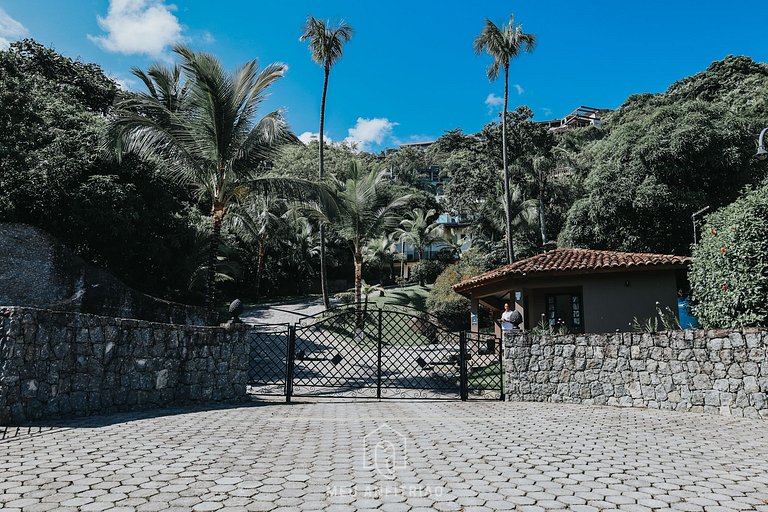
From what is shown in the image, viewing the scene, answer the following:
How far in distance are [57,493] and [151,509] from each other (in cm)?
85

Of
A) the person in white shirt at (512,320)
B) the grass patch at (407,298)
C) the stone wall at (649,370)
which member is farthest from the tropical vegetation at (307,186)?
the person in white shirt at (512,320)

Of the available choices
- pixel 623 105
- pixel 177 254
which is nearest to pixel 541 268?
pixel 177 254

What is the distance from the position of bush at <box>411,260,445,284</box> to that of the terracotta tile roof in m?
18.7

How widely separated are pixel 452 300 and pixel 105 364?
18.6 meters

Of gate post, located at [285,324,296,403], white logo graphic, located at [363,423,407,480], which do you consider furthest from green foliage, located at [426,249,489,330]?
white logo graphic, located at [363,423,407,480]

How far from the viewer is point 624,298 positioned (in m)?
14.8

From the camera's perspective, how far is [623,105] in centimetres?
4278

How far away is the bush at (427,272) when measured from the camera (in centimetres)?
3603

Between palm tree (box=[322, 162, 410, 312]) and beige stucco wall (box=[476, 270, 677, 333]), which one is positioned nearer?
beige stucco wall (box=[476, 270, 677, 333])

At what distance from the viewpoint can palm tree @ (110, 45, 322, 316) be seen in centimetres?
1250

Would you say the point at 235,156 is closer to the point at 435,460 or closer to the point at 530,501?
the point at 435,460

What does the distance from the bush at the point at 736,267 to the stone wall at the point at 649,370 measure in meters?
0.51

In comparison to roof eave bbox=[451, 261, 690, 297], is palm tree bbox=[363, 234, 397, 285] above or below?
above

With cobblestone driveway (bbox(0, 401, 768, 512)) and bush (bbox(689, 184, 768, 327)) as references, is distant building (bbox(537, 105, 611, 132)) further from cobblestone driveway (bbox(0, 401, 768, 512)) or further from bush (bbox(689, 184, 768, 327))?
cobblestone driveway (bbox(0, 401, 768, 512))
